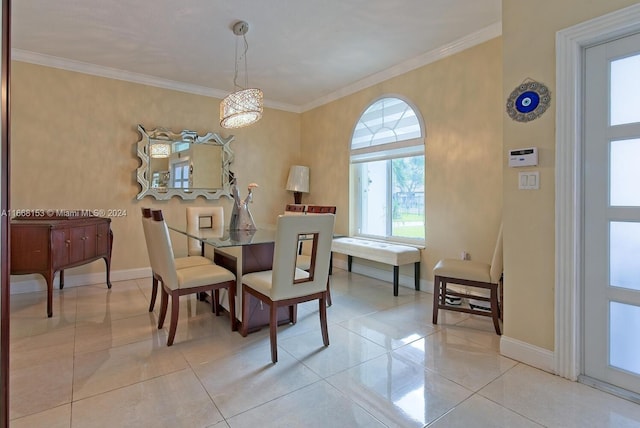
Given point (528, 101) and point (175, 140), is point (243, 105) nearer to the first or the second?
point (175, 140)

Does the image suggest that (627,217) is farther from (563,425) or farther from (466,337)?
(466,337)

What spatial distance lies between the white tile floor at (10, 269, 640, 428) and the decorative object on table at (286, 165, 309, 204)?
2717 millimetres

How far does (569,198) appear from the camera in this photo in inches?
74.7

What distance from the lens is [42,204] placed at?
3.71m

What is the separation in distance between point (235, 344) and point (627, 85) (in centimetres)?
292

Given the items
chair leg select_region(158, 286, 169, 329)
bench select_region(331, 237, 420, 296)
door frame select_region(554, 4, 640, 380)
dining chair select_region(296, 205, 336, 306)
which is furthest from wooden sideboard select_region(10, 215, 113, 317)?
door frame select_region(554, 4, 640, 380)

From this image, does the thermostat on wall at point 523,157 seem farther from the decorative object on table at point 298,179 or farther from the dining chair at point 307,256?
the decorative object on table at point 298,179

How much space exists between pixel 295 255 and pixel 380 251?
5.88 feet

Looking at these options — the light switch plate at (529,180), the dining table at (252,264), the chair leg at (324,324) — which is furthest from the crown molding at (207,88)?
the chair leg at (324,324)

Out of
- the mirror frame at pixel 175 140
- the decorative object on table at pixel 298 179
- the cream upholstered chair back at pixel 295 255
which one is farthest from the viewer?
the decorative object on table at pixel 298 179

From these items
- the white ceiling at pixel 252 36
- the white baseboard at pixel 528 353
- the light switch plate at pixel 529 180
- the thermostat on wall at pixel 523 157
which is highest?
the white ceiling at pixel 252 36

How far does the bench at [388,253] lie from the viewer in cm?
360

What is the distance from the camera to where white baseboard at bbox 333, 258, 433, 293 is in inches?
148

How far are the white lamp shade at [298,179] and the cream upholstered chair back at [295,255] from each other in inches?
120
